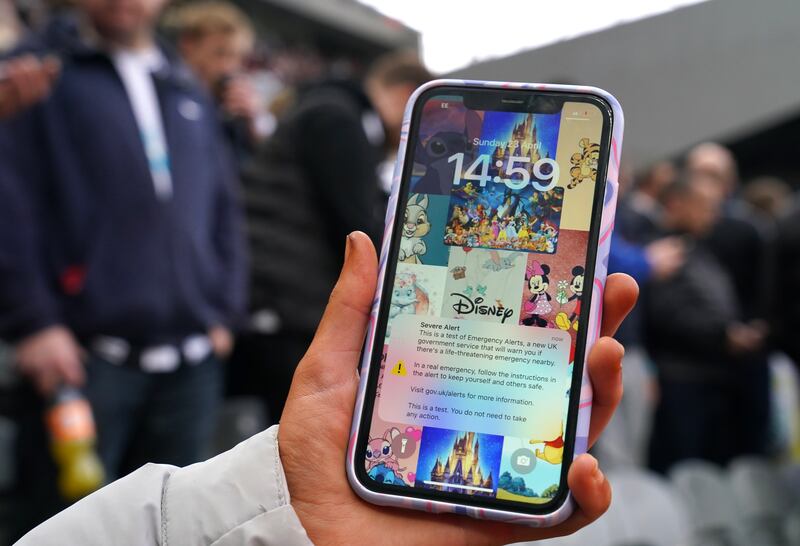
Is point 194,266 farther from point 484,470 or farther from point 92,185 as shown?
point 484,470

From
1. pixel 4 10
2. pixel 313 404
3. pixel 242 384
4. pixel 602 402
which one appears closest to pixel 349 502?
pixel 313 404

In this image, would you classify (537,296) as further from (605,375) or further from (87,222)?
(87,222)

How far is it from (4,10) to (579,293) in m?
3.35

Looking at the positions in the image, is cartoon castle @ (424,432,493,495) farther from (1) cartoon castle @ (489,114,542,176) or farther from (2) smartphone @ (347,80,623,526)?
(1) cartoon castle @ (489,114,542,176)

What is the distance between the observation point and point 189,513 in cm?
82

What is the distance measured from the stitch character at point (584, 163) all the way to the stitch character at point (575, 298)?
97mm

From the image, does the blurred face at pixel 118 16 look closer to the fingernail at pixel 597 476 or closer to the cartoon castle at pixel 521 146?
the cartoon castle at pixel 521 146

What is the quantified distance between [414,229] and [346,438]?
0.25 meters

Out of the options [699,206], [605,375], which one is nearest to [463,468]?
[605,375]

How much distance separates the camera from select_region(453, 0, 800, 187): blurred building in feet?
7.50

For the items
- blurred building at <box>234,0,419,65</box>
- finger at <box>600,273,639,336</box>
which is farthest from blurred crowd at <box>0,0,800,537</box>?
blurred building at <box>234,0,419,65</box>

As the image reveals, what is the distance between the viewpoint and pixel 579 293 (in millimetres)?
921

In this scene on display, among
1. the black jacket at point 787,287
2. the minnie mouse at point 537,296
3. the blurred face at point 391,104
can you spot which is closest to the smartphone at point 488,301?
the minnie mouse at point 537,296

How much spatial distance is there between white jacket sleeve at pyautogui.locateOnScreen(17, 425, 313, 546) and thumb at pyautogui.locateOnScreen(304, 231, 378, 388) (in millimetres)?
124
